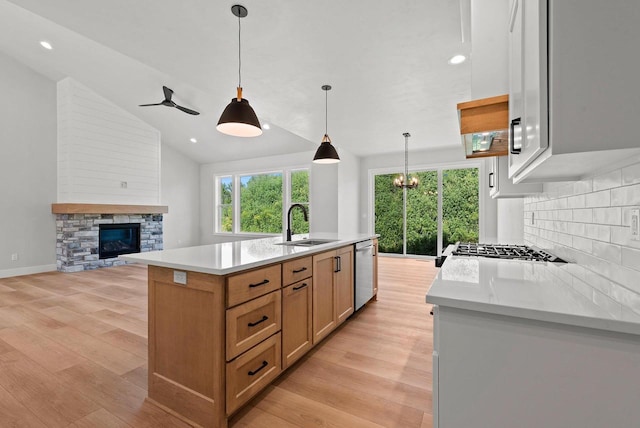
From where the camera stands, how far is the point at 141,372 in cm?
208

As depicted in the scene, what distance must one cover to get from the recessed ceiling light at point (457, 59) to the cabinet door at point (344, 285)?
7.49ft

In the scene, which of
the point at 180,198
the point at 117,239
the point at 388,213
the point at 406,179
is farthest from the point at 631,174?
the point at 180,198

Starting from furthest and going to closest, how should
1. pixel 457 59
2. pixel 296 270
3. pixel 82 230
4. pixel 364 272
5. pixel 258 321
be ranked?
pixel 82 230 < pixel 364 272 < pixel 457 59 < pixel 296 270 < pixel 258 321

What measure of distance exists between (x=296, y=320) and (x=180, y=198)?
7.54 metres

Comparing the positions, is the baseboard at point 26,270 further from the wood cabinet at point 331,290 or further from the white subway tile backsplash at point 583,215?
the white subway tile backsplash at point 583,215

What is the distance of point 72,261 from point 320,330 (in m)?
5.77

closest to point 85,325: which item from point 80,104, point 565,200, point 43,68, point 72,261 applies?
point 72,261

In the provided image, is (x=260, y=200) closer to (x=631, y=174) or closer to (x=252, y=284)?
(x=252, y=284)

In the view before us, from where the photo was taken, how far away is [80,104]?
221 inches

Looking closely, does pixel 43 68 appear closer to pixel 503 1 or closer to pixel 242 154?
pixel 242 154

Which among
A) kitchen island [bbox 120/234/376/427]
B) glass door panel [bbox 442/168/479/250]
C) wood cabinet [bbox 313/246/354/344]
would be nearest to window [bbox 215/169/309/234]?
glass door panel [bbox 442/168/479/250]

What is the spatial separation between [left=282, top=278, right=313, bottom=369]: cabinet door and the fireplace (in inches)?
236

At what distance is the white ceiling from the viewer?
249cm

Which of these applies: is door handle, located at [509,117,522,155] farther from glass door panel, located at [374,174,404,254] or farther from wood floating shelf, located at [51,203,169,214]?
wood floating shelf, located at [51,203,169,214]
